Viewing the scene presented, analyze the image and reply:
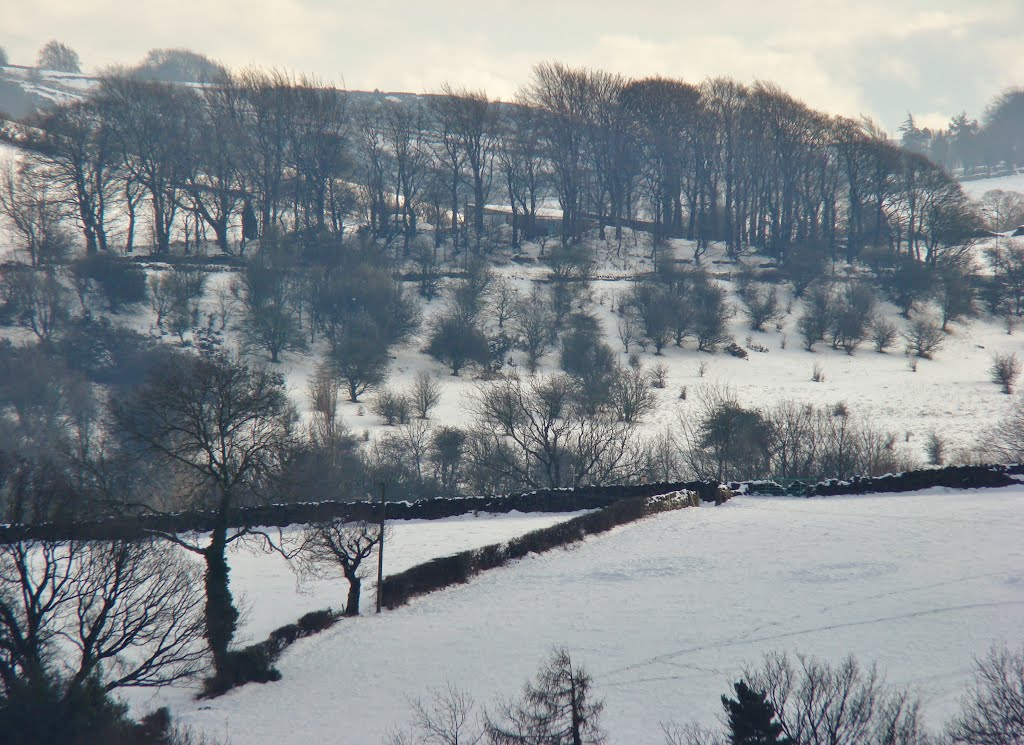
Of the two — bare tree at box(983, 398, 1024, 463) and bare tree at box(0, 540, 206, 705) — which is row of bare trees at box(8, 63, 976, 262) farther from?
bare tree at box(0, 540, 206, 705)

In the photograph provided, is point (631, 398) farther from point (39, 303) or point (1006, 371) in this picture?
point (39, 303)

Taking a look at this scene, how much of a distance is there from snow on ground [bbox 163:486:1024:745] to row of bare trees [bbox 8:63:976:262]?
155 feet

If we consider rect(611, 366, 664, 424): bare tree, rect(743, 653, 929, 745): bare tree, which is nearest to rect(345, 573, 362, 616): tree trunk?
rect(743, 653, 929, 745): bare tree

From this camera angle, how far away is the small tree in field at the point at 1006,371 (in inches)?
1890

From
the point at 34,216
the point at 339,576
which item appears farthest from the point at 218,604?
the point at 34,216

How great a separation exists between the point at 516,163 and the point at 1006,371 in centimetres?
4272

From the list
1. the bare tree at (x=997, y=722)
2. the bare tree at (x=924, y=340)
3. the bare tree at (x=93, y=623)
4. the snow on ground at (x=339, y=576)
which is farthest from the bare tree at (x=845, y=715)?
the bare tree at (x=924, y=340)

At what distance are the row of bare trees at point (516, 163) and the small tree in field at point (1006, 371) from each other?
2291 centimetres

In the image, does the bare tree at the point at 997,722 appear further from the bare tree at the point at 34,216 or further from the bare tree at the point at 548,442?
the bare tree at the point at 34,216

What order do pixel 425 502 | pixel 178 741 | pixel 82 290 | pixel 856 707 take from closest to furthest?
pixel 856 707 → pixel 178 741 → pixel 425 502 → pixel 82 290

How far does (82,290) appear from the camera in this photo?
52.4 m

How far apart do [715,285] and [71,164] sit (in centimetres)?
4993

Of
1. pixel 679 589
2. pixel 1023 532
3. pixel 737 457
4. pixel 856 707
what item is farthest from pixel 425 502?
pixel 856 707

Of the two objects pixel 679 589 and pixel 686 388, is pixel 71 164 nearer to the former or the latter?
pixel 686 388
